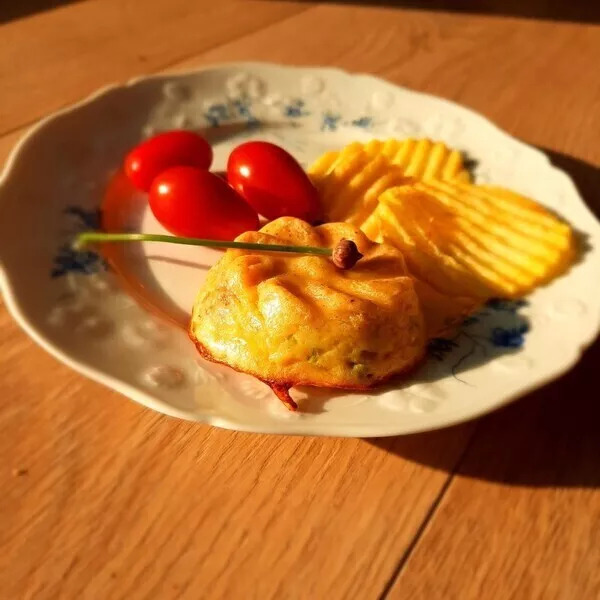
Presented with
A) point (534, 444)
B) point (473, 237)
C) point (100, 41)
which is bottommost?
point (534, 444)

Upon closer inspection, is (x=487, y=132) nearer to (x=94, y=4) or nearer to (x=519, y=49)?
(x=519, y=49)

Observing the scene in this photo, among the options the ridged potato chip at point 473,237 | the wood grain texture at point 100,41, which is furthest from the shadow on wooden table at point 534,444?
the wood grain texture at point 100,41

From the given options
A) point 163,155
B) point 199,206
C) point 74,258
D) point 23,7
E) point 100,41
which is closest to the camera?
point 74,258

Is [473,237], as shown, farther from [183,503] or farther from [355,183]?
[183,503]

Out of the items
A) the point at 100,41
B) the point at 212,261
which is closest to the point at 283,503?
the point at 212,261

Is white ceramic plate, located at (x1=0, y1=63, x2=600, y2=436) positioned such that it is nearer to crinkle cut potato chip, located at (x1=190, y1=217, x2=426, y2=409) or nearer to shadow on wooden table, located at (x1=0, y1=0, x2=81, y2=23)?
crinkle cut potato chip, located at (x1=190, y1=217, x2=426, y2=409)

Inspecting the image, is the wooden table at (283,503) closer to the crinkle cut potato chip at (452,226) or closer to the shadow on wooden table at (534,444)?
the shadow on wooden table at (534,444)

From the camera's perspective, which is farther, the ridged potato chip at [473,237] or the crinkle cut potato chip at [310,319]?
the ridged potato chip at [473,237]
